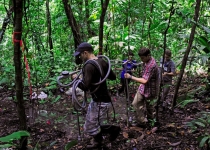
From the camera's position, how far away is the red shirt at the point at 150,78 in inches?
178

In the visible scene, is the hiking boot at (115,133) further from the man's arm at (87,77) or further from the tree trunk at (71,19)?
the tree trunk at (71,19)

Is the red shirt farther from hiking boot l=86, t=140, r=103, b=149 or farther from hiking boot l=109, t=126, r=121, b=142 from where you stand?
hiking boot l=86, t=140, r=103, b=149

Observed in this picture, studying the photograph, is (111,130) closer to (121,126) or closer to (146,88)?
(121,126)

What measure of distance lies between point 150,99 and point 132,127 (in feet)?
2.12

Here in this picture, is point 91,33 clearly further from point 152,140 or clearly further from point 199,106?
point 152,140

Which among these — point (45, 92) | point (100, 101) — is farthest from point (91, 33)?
point (100, 101)

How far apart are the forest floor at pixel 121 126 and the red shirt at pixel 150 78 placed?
62 centimetres

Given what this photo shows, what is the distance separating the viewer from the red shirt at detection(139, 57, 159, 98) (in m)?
4.51

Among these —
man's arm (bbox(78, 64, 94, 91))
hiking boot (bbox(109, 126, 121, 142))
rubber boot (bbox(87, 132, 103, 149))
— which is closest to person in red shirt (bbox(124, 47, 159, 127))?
hiking boot (bbox(109, 126, 121, 142))

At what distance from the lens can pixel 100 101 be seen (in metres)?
3.90

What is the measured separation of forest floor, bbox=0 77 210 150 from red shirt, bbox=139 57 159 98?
2.03ft

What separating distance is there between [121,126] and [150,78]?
1.16 m

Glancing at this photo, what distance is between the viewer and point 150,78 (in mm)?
4547

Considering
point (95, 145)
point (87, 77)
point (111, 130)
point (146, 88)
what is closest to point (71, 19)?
point (146, 88)
